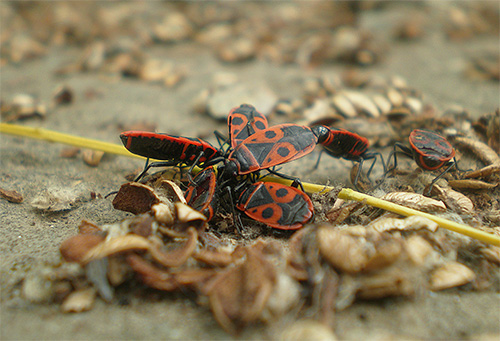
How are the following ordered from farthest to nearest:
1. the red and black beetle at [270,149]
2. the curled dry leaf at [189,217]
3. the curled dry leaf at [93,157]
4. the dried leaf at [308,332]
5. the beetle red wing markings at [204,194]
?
the curled dry leaf at [93,157] → the red and black beetle at [270,149] → the beetle red wing markings at [204,194] → the curled dry leaf at [189,217] → the dried leaf at [308,332]

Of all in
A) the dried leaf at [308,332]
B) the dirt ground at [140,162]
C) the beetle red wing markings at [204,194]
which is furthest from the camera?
the beetle red wing markings at [204,194]

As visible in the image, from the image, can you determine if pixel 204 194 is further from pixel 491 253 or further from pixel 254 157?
pixel 491 253

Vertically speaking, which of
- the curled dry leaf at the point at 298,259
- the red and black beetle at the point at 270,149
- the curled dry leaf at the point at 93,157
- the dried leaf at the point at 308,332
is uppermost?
the red and black beetle at the point at 270,149

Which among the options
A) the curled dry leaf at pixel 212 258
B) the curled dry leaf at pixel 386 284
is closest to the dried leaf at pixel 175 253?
the curled dry leaf at pixel 212 258

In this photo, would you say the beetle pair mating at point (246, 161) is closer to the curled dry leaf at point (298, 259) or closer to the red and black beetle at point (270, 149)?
the red and black beetle at point (270, 149)

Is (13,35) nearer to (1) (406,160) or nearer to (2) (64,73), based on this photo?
(2) (64,73)

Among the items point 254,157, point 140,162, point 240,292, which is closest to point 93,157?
point 140,162

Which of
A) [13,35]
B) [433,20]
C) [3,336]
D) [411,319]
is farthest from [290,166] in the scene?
[13,35]
